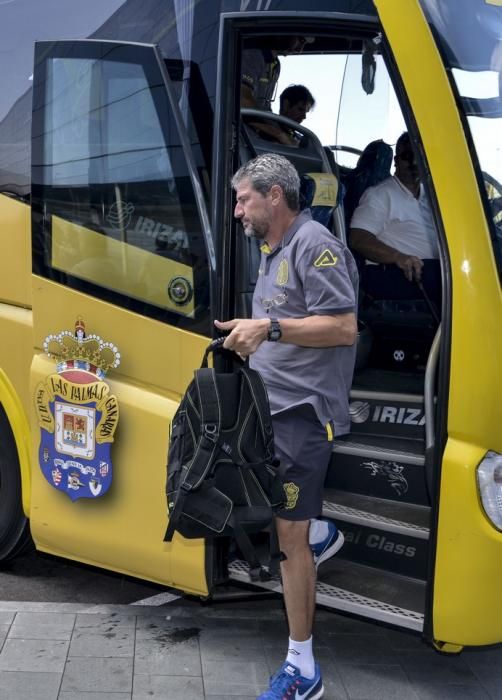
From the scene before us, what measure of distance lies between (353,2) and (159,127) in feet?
2.86

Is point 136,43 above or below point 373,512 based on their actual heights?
above

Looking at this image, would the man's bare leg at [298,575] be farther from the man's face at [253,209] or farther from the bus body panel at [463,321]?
the man's face at [253,209]

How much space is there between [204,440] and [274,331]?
44 centimetres

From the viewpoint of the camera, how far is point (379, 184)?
18.1 ft

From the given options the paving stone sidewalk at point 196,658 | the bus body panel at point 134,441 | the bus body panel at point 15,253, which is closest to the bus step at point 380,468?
the paving stone sidewalk at point 196,658

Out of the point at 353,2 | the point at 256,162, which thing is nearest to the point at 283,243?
the point at 256,162

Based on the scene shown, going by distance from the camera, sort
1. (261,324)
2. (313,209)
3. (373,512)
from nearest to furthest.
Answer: (261,324) < (373,512) < (313,209)

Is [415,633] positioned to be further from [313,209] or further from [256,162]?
[313,209]

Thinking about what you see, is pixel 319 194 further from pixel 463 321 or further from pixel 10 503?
pixel 10 503

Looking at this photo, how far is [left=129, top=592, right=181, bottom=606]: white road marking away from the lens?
466 centimetres

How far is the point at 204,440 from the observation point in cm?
342

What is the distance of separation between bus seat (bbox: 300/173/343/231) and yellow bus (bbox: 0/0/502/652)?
2 cm

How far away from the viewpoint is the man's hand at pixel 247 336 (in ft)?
11.0

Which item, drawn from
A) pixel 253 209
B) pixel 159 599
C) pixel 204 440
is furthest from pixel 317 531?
pixel 253 209
